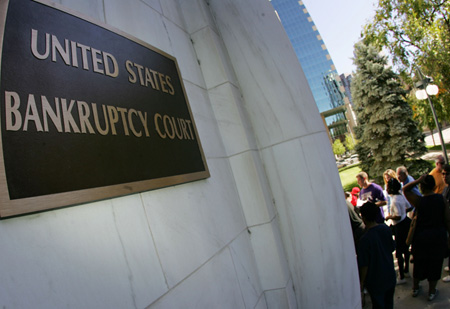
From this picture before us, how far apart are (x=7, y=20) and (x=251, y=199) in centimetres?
261

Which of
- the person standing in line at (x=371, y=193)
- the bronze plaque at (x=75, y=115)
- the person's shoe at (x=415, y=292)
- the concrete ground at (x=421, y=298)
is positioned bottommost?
the concrete ground at (x=421, y=298)

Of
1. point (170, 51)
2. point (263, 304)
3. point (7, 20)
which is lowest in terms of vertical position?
point (263, 304)

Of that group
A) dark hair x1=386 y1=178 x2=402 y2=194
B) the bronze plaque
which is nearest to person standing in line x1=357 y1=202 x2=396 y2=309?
dark hair x1=386 y1=178 x2=402 y2=194

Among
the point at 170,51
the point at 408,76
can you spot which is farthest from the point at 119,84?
the point at 408,76

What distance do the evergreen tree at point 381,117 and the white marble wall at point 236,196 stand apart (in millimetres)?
18337

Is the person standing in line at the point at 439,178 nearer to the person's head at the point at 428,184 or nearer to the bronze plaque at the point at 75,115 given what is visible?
the person's head at the point at 428,184

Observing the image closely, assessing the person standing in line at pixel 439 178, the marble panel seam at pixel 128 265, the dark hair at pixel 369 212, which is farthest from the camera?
the person standing in line at pixel 439 178

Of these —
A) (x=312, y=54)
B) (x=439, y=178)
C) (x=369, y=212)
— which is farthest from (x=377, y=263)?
(x=312, y=54)

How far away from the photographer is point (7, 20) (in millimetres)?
1508

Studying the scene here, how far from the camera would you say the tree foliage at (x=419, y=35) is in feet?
44.8

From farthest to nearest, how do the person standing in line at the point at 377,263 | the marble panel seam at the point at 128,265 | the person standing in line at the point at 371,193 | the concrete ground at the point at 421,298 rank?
1. the person standing in line at the point at 371,193
2. the concrete ground at the point at 421,298
3. the person standing in line at the point at 377,263
4. the marble panel seam at the point at 128,265

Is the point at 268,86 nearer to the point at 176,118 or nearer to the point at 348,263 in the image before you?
the point at 176,118

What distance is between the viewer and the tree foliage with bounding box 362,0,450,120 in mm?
13646

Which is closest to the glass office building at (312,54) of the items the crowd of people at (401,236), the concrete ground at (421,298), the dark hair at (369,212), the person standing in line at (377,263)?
the crowd of people at (401,236)
